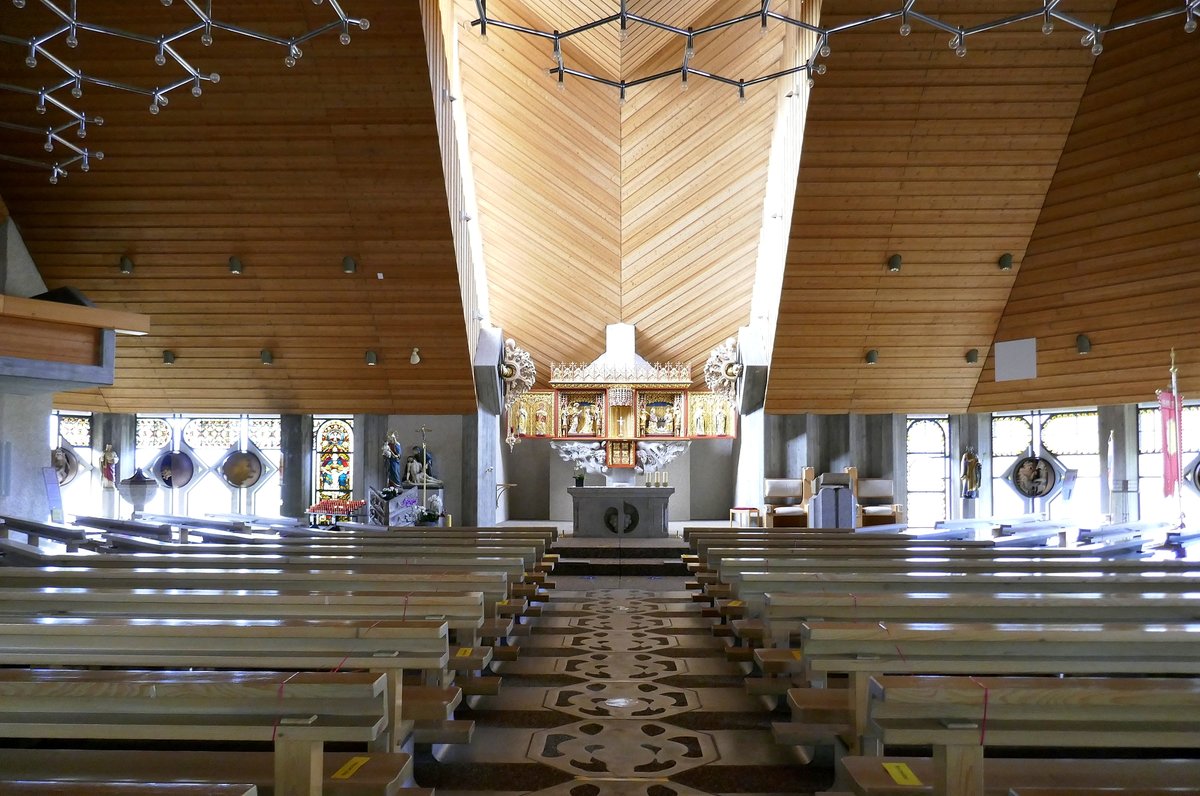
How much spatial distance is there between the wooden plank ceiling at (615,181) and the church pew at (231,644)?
712 cm

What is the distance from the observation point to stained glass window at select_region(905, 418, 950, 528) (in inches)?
556

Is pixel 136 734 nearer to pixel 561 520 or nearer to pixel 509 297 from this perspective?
pixel 509 297

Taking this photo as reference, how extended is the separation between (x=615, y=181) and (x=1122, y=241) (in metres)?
5.57

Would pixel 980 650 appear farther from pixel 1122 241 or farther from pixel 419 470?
pixel 419 470

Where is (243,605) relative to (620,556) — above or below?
above

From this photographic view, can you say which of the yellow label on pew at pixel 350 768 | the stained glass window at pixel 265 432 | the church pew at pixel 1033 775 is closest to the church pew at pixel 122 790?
the yellow label on pew at pixel 350 768

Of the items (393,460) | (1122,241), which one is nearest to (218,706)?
(1122,241)

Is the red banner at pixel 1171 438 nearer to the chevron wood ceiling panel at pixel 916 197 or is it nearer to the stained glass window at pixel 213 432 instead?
the chevron wood ceiling panel at pixel 916 197

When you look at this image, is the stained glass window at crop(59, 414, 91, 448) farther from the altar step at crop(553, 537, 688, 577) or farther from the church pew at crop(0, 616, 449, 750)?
the church pew at crop(0, 616, 449, 750)

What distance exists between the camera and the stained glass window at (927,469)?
1413 cm

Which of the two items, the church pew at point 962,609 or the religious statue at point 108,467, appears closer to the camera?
the church pew at point 962,609

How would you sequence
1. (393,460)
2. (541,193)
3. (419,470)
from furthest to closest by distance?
(419,470) → (393,460) → (541,193)

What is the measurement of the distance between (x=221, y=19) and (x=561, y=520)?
29.6 ft

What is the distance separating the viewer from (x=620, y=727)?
3.87 metres
